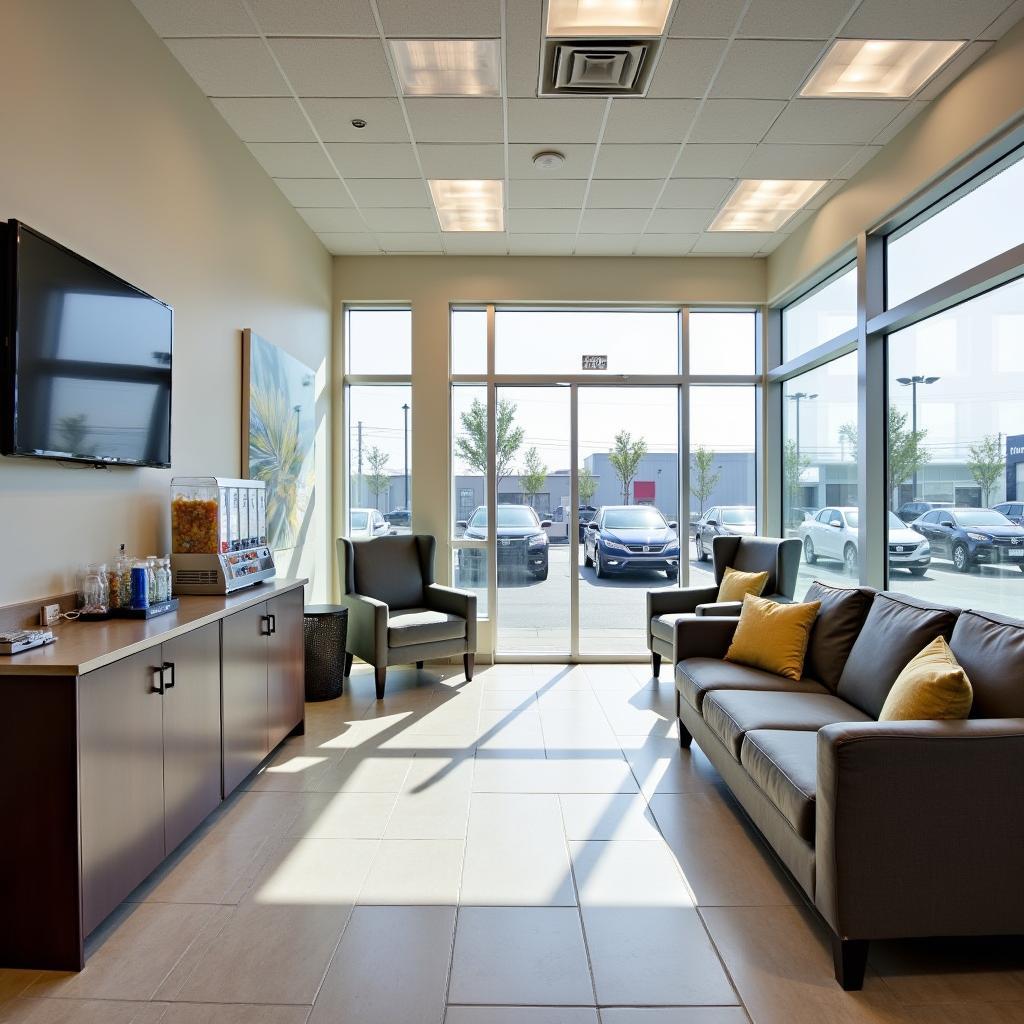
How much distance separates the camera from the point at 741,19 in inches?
117

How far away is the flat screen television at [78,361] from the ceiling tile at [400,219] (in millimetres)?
2339

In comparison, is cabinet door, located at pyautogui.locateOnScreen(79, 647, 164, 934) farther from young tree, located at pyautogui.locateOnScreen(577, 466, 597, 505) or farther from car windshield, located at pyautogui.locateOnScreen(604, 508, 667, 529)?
car windshield, located at pyautogui.locateOnScreen(604, 508, 667, 529)

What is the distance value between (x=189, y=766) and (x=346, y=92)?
3.25m

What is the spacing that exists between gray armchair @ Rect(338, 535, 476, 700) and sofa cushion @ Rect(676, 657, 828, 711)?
6.33 feet

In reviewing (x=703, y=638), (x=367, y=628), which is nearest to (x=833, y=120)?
(x=703, y=638)

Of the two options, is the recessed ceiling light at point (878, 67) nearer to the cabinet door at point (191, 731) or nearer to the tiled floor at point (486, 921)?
the tiled floor at point (486, 921)

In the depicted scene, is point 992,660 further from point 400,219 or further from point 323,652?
point 400,219

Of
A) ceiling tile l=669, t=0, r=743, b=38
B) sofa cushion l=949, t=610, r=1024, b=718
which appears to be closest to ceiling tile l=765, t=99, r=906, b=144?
ceiling tile l=669, t=0, r=743, b=38

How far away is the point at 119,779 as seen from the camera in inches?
83.1

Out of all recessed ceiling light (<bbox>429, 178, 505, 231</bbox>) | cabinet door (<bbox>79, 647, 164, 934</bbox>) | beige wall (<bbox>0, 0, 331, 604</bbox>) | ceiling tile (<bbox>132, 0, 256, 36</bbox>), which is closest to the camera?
cabinet door (<bbox>79, 647, 164, 934</bbox>)

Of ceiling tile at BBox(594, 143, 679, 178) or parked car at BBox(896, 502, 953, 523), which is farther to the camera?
ceiling tile at BBox(594, 143, 679, 178)

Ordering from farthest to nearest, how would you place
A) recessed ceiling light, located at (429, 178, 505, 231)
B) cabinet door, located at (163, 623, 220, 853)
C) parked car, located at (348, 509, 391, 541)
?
parked car, located at (348, 509, 391, 541), recessed ceiling light, located at (429, 178, 505, 231), cabinet door, located at (163, 623, 220, 853)

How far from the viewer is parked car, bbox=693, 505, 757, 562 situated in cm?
598

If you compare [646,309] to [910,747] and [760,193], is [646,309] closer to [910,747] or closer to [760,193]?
[760,193]
